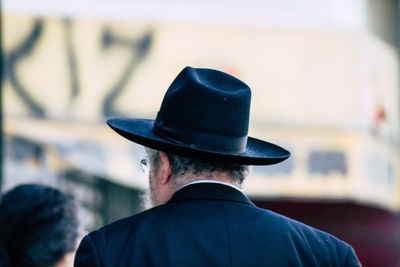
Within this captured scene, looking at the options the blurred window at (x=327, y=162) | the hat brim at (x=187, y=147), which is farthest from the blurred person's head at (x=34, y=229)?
the blurred window at (x=327, y=162)

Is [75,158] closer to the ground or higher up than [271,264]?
closer to the ground

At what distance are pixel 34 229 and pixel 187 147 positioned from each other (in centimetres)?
114

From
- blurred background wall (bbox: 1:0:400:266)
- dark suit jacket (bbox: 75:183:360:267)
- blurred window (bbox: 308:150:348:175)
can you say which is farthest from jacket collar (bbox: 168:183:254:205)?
blurred window (bbox: 308:150:348:175)

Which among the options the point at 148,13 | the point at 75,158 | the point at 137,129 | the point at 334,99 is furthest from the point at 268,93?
the point at 137,129

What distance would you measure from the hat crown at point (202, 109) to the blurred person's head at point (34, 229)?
3.24 feet

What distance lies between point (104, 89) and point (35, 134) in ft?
3.10

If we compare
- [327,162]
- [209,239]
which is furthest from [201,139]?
[327,162]

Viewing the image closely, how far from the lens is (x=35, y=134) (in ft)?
25.5

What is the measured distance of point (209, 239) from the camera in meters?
2.52

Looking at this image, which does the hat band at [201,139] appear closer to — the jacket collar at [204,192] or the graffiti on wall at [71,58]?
the jacket collar at [204,192]

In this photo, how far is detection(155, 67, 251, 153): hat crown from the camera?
265 cm

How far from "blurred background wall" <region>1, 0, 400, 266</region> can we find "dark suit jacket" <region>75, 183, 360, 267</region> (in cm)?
524

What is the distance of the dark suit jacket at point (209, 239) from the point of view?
2.48 metres

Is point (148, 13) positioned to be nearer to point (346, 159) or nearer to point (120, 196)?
point (120, 196)
